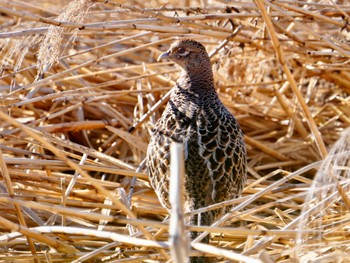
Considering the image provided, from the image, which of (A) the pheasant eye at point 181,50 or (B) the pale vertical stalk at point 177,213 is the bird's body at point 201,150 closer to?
(A) the pheasant eye at point 181,50

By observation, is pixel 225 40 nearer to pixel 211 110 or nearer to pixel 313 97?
pixel 211 110

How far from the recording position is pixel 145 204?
4715 millimetres

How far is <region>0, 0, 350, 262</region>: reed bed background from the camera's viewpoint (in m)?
3.72

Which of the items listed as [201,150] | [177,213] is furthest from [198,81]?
[177,213]

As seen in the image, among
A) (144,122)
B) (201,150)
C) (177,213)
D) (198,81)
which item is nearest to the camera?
(177,213)

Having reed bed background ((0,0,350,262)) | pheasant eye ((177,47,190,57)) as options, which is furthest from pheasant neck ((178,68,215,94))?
reed bed background ((0,0,350,262))

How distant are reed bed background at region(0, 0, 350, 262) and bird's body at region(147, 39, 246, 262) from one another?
0.21 metres

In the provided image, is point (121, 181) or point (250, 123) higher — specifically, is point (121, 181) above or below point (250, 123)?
below

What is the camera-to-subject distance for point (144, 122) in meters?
5.40

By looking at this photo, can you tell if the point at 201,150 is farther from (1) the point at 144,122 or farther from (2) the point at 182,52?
(1) the point at 144,122

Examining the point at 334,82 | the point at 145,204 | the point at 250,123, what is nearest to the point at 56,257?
the point at 145,204

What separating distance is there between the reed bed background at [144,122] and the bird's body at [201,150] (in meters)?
0.21

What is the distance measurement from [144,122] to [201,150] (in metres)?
1.44

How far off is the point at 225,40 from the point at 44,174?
163 cm
